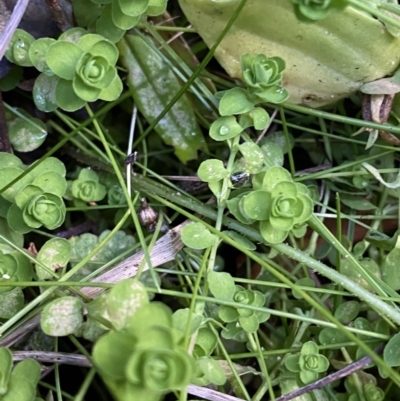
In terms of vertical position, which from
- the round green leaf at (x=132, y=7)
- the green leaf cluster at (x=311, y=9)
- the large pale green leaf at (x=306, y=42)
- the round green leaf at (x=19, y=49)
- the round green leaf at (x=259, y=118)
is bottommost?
the round green leaf at (x=19, y=49)

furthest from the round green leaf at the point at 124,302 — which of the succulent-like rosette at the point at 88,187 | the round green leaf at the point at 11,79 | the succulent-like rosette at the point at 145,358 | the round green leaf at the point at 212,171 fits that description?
the round green leaf at the point at 11,79

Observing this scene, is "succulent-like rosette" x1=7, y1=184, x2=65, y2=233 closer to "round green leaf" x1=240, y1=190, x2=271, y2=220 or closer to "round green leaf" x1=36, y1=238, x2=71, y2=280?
"round green leaf" x1=36, y1=238, x2=71, y2=280

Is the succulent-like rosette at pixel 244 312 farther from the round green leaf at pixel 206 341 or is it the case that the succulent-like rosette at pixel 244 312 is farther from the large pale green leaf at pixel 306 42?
the large pale green leaf at pixel 306 42

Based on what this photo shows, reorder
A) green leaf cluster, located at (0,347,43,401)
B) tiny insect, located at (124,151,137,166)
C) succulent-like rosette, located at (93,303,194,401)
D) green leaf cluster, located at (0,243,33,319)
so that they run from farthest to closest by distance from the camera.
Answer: tiny insect, located at (124,151,137,166) < green leaf cluster, located at (0,243,33,319) < green leaf cluster, located at (0,347,43,401) < succulent-like rosette, located at (93,303,194,401)

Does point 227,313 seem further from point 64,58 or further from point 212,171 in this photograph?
point 64,58

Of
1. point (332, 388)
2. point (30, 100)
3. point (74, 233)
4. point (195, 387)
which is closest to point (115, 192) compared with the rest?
point (74, 233)

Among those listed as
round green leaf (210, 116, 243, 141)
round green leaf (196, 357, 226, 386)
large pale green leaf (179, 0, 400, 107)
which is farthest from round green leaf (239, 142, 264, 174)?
round green leaf (196, 357, 226, 386)
